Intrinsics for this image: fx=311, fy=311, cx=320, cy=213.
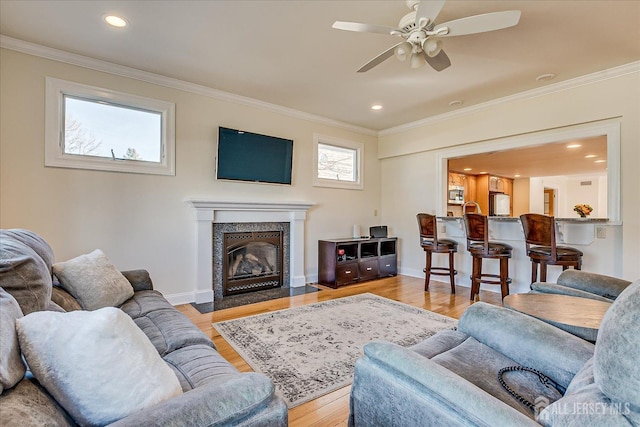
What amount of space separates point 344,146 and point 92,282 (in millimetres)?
4136

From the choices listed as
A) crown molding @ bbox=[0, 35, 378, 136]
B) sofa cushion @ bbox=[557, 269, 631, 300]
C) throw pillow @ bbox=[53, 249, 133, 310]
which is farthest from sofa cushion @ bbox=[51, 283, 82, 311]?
sofa cushion @ bbox=[557, 269, 631, 300]

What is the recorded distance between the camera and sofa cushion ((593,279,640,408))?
0.64m

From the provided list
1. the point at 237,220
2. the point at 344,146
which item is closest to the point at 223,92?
the point at 237,220

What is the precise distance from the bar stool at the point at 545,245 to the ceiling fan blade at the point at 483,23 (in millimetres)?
1982

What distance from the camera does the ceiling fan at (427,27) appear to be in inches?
79.0

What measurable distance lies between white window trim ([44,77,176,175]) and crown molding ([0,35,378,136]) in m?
0.21

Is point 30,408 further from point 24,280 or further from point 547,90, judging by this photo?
point 547,90

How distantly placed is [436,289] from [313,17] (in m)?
3.75

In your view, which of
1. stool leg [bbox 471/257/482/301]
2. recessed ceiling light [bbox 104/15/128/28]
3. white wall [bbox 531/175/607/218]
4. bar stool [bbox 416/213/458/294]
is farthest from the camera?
white wall [bbox 531/175/607/218]

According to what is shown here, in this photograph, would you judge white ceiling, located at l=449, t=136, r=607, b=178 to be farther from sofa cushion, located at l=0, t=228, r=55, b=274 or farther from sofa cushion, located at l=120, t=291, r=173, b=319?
sofa cushion, located at l=0, t=228, r=55, b=274

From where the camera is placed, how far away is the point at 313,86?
377 cm

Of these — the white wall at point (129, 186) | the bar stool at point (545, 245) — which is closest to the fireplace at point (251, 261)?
the white wall at point (129, 186)

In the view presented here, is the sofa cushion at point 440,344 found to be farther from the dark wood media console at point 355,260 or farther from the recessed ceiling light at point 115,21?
the recessed ceiling light at point 115,21

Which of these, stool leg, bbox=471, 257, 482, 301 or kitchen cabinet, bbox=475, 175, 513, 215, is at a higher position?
kitchen cabinet, bbox=475, 175, 513, 215
